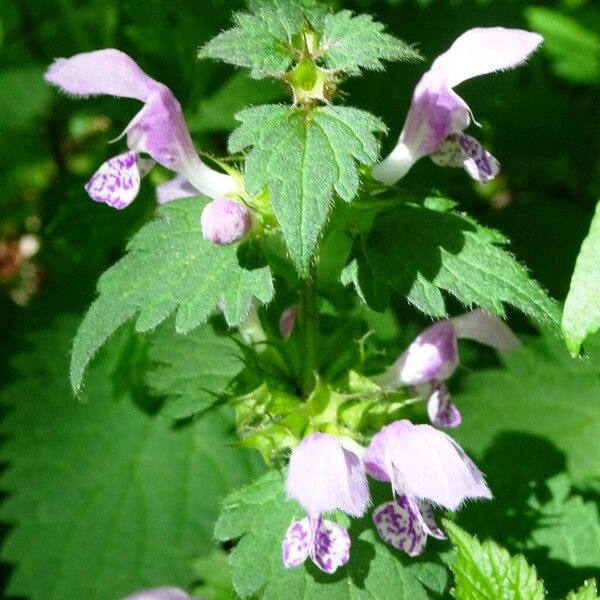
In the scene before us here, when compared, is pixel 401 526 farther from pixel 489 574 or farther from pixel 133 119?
pixel 133 119

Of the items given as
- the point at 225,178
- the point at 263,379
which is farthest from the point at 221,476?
the point at 225,178

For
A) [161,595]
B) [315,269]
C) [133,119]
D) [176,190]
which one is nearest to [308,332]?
[315,269]

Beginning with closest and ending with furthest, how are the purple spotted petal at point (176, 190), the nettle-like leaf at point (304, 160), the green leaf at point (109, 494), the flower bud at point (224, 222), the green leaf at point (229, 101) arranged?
1. the nettle-like leaf at point (304, 160)
2. the flower bud at point (224, 222)
3. the purple spotted petal at point (176, 190)
4. the green leaf at point (109, 494)
5. the green leaf at point (229, 101)

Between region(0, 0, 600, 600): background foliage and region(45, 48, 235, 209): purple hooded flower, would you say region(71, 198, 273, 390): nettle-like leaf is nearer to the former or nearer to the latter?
region(45, 48, 235, 209): purple hooded flower

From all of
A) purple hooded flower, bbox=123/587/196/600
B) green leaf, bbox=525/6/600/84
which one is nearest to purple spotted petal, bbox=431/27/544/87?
purple hooded flower, bbox=123/587/196/600

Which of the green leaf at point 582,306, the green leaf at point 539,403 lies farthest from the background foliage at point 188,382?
the green leaf at point 582,306

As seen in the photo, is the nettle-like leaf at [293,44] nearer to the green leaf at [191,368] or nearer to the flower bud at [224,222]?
the flower bud at [224,222]
